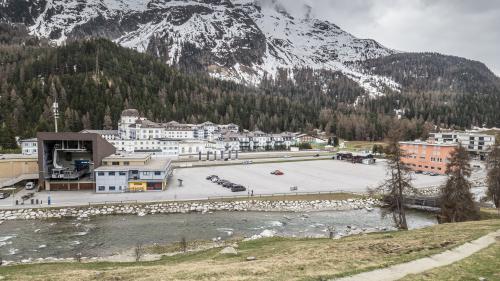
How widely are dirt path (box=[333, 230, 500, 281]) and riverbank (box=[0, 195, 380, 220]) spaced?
30280 millimetres

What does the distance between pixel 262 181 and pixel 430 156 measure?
41.1 metres

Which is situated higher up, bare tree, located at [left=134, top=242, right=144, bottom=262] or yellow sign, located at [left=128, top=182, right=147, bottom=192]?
yellow sign, located at [left=128, top=182, right=147, bottom=192]

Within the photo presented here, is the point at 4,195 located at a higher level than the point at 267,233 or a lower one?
higher

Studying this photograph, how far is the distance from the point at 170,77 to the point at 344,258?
183 m

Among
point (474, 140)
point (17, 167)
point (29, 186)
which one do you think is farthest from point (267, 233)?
point (474, 140)

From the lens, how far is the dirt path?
13.7m

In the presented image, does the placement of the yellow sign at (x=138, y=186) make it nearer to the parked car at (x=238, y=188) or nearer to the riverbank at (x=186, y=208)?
the riverbank at (x=186, y=208)

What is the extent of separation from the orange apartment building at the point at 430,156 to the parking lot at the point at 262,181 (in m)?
5.52

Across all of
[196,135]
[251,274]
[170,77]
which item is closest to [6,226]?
[251,274]

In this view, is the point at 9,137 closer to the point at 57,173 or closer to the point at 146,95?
the point at 57,173

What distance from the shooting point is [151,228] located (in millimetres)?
38344

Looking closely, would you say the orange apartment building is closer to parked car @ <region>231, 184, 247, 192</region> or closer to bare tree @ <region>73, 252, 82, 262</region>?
parked car @ <region>231, 184, 247, 192</region>

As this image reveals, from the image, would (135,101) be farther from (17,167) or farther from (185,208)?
(185,208)

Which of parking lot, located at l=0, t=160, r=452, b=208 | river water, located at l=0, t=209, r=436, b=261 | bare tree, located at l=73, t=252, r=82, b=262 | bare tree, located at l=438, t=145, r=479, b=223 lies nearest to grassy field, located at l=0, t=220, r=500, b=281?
bare tree, located at l=73, t=252, r=82, b=262
